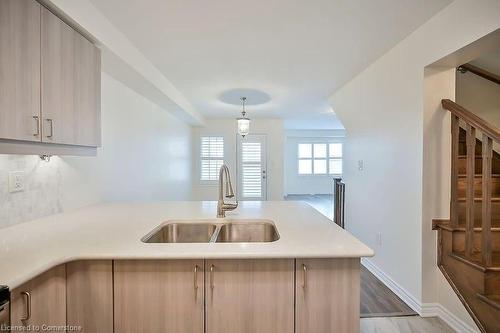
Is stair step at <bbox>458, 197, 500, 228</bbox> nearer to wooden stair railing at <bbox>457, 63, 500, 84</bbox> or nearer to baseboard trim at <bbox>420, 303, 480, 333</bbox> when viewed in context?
baseboard trim at <bbox>420, 303, 480, 333</bbox>

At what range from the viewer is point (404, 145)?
2.43 metres

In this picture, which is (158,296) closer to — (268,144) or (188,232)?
(188,232)

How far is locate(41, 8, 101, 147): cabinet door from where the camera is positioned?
1.41m

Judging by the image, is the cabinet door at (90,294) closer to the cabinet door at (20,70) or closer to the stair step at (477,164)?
the cabinet door at (20,70)

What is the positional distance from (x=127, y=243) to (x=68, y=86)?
3.29ft

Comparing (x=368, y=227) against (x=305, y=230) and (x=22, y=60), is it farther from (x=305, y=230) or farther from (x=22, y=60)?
(x=22, y=60)

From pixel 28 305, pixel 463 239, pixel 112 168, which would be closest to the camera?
pixel 28 305

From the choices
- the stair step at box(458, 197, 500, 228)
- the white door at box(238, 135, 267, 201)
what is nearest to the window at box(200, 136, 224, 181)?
the white door at box(238, 135, 267, 201)

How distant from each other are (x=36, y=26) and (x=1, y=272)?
1.17 m

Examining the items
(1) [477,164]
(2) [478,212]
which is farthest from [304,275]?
(1) [477,164]

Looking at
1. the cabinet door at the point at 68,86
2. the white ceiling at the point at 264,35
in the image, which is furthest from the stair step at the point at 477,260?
the cabinet door at the point at 68,86

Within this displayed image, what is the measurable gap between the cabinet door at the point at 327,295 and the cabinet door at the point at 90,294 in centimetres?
89

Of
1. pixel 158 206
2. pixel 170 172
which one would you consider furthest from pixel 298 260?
pixel 170 172

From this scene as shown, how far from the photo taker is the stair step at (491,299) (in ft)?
5.59
